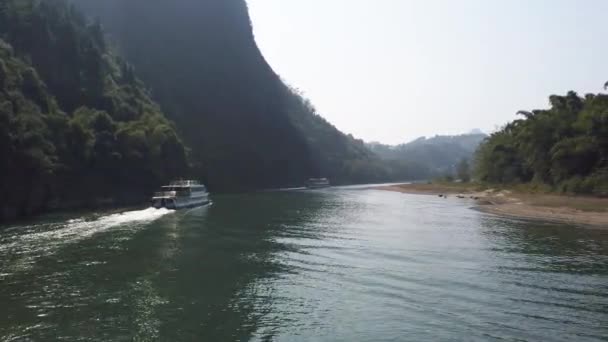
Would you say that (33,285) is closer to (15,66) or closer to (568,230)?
(568,230)

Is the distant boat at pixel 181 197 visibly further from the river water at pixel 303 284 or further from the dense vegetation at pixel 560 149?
the dense vegetation at pixel 560 149

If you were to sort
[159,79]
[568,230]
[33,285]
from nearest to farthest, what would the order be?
[33,285]
[568,230]
[159,79]

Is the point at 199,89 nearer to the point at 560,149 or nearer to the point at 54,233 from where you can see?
the point at 560,149

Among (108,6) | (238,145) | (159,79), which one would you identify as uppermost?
(108,6)

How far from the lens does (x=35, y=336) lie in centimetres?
2098

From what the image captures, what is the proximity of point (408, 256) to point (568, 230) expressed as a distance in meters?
24.6

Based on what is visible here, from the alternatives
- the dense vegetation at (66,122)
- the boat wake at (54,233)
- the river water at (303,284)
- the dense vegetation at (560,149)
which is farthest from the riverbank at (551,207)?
the dense vegetation at (66,122)

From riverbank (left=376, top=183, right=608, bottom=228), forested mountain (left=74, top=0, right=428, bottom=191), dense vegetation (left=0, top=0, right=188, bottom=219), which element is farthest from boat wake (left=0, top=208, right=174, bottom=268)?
forested mountain (left=74, top=0, right=428, bottom=191)

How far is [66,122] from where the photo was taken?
84.4 metres

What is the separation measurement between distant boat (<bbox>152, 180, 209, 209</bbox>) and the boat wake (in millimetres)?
7924

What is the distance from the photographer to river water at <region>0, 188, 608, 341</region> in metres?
22.3

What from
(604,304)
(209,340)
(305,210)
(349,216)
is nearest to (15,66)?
(305,210)

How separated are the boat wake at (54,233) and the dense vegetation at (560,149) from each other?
6701 centimetres

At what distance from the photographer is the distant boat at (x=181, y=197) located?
7875cm
